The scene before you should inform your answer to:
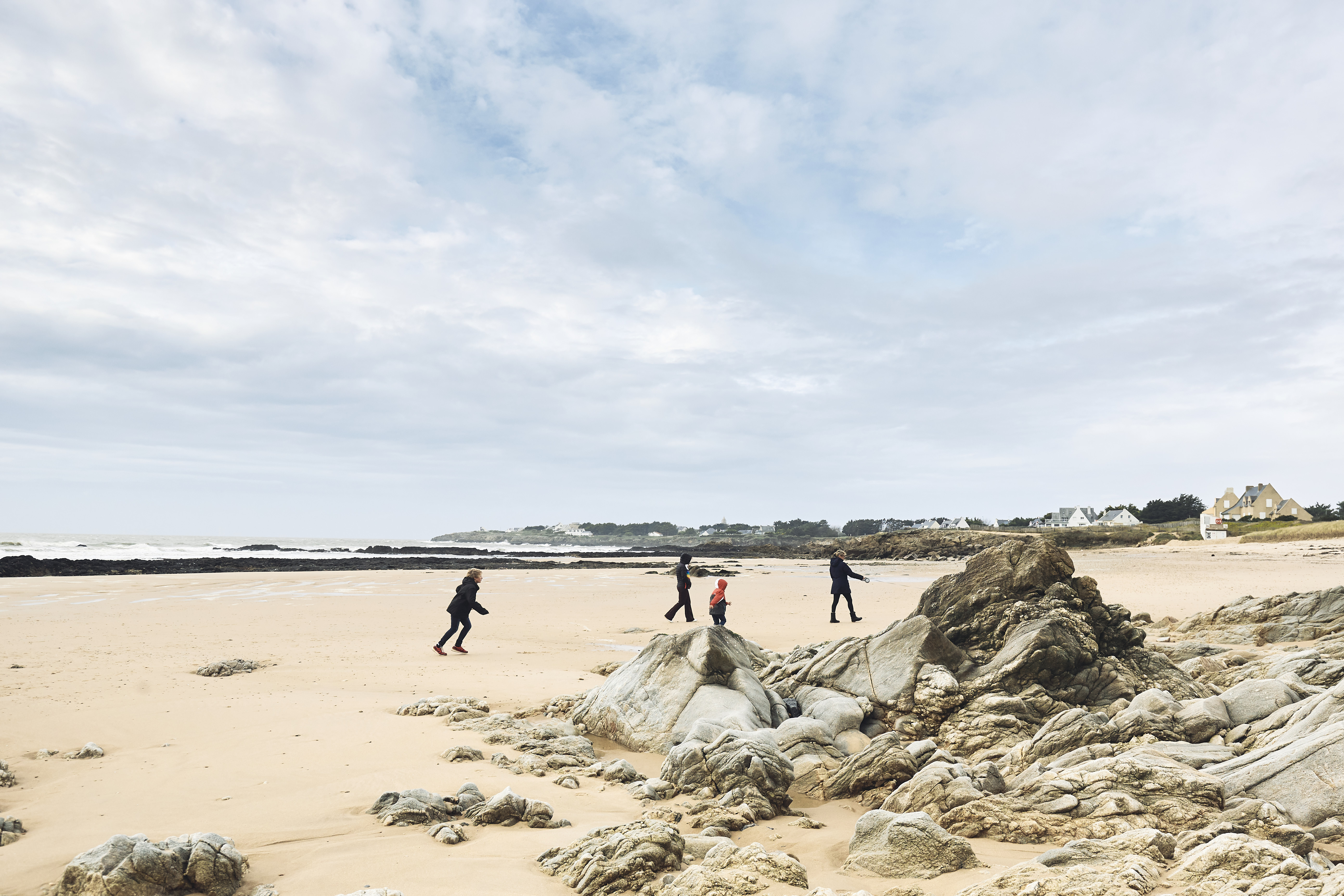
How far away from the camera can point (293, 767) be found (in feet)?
24.2

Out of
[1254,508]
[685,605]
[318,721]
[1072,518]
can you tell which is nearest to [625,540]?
[1072,518]

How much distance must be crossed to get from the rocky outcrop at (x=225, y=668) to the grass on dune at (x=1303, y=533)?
7029 cm

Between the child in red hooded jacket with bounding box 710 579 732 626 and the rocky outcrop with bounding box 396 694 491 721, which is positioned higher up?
the child in red hooded jacket with bounding box 710 579 732 626

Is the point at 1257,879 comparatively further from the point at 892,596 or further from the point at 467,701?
the point at 892,596

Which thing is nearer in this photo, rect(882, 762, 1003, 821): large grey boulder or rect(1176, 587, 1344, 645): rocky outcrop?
rect(882, 762, 1003, 821): large grey boulder

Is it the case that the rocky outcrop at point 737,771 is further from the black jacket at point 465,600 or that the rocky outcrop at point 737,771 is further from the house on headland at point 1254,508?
the house on headland at point 1254,508

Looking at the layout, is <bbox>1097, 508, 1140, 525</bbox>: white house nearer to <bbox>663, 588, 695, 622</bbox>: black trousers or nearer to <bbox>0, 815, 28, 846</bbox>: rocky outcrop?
<bbox>663, 588, 695, 622</bbox>: black trousers

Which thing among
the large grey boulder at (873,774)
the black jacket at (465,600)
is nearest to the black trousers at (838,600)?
the black jacket at (465,600)

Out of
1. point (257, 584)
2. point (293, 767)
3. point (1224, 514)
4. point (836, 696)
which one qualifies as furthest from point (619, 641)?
point (1224, 514)

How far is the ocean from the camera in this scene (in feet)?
195

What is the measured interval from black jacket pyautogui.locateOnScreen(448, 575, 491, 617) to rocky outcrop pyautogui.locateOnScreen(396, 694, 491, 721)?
552 centimetres

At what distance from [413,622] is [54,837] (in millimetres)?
15839

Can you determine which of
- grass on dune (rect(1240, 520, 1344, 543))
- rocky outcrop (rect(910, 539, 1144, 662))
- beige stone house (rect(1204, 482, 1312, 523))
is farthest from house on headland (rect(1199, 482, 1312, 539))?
rocky outcrop (rect(910, 539, 1144, 662))

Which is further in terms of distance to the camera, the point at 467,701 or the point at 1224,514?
the point at 1224,514
